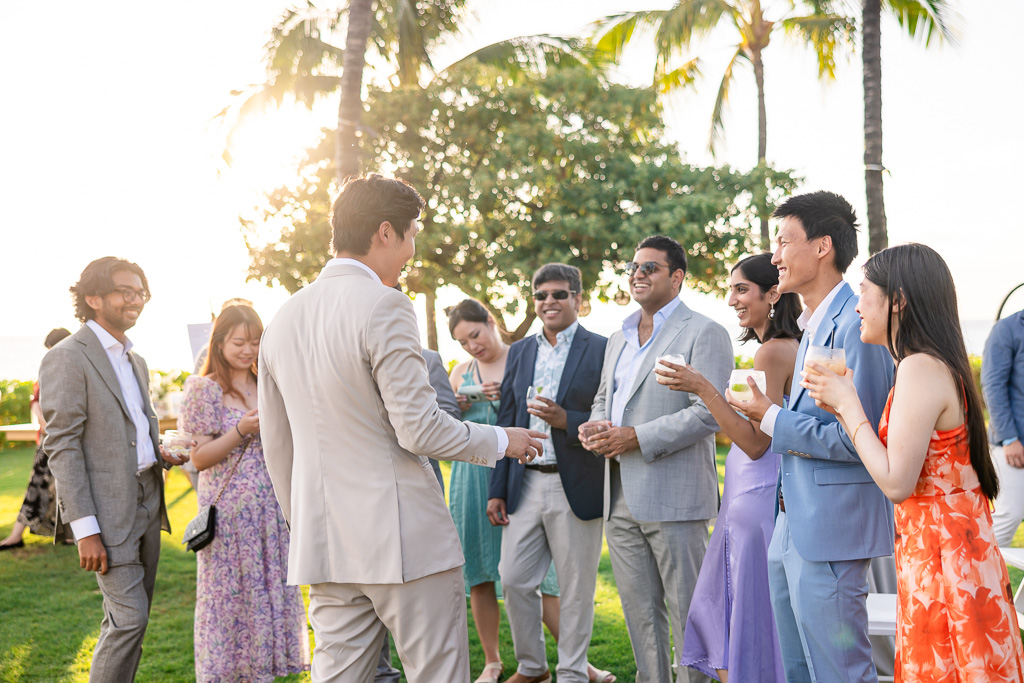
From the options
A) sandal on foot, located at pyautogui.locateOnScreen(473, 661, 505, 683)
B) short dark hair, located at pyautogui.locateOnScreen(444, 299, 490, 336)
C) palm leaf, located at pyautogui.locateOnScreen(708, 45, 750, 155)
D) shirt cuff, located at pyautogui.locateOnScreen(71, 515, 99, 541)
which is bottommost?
sandal on foot, located at pyautogui.locateOnScreen(473, 661, 505, 683)

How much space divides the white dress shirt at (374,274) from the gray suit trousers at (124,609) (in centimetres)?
193

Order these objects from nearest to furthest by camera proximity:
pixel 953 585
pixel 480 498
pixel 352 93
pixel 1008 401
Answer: pixel 953 585, pixel 480 498, pixel 1008 401, pixel 352 93

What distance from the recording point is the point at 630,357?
4.29m

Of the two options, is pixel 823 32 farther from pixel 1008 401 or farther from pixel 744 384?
pixel 744 384

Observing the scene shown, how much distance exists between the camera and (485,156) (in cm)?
1698

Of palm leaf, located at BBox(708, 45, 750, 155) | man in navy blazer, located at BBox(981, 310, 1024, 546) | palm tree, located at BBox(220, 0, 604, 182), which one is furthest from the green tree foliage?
man in navy blazer, located at BBox(981, 310, 1024, 546)

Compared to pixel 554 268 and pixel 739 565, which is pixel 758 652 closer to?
pixel 739 565

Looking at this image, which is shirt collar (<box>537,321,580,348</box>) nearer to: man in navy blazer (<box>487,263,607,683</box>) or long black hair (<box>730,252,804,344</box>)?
man in navy blazer (<box>487,263,607,683</box>)

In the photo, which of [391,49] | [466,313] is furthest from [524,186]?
[466,313]

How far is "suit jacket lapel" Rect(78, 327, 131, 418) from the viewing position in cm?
376

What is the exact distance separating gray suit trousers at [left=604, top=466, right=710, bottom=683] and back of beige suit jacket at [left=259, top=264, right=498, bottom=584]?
1.60 meters

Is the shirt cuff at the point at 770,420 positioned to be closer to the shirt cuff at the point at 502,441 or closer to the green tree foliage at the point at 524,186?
the shirt cuff at the point at 502,441

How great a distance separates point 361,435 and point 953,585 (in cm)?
199

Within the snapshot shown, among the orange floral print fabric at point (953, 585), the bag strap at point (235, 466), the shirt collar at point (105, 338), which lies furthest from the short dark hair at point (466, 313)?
the orange floral print fabric at point (953, 585)
